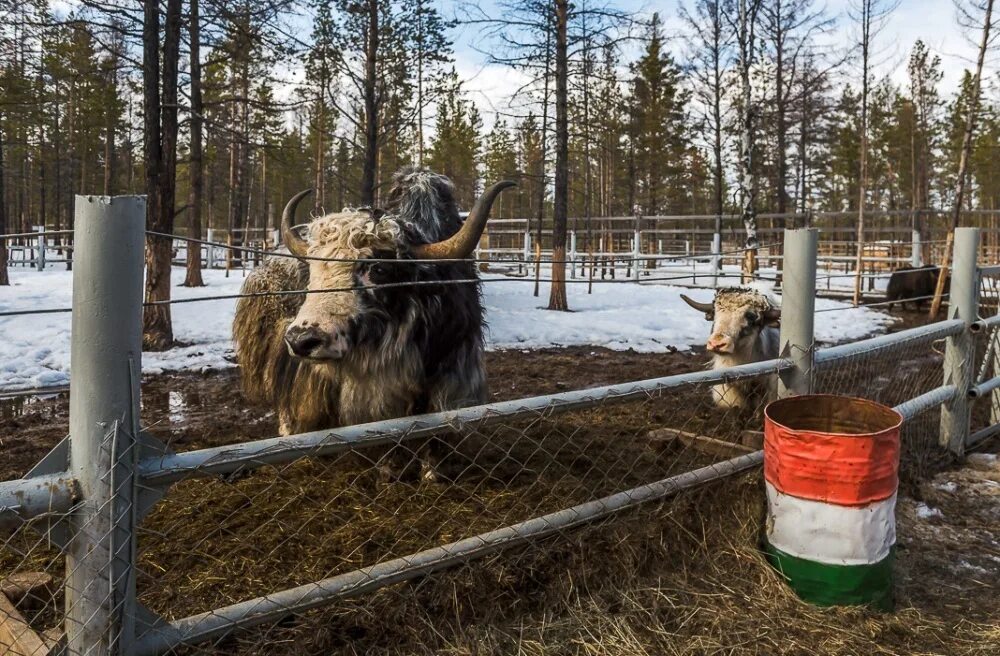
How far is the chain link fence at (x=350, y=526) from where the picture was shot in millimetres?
1612

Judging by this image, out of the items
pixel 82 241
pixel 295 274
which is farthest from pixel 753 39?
pixel 82 241

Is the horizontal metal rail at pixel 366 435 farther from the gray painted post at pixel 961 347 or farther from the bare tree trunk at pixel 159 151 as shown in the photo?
the bare tree trunk at pixel 159 151

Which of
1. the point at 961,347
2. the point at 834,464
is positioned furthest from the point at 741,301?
the point at 834,464

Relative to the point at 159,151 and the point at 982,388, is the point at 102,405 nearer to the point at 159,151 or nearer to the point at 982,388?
the point at 982,388

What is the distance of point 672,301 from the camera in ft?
50.4

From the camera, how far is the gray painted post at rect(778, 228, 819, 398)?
3.24 meters

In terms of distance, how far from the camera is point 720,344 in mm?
4996

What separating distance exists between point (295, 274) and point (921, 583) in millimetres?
3848

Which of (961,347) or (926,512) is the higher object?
(961,347)

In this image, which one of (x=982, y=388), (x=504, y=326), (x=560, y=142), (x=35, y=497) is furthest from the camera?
(x=560, y=142)

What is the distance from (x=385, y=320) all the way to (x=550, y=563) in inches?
56.4

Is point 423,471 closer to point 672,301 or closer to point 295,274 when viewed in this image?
point 295,274

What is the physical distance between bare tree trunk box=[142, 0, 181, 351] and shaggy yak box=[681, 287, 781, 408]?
695cm

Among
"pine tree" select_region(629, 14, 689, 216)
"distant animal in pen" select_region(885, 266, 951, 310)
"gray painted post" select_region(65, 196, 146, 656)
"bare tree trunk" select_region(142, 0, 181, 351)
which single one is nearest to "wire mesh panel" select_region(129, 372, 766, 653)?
"gray painted post" select_region(65, 196, 146, 656)
